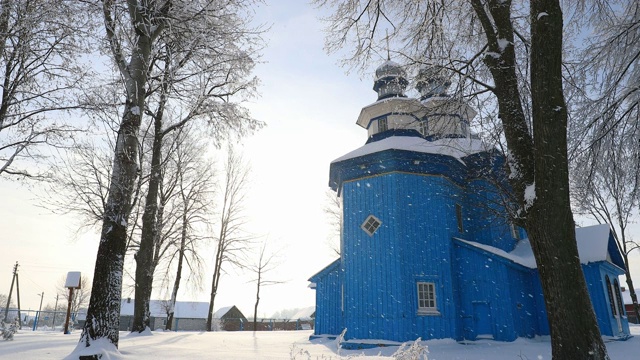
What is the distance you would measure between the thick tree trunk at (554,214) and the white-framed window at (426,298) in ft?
29.3

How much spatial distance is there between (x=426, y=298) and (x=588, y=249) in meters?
7.62

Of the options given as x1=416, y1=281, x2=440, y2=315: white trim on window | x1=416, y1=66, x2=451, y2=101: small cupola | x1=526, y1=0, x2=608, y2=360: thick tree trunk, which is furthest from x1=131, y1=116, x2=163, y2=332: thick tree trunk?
x1=526, y1=0, x2=608, y2=360: thick tree trunk

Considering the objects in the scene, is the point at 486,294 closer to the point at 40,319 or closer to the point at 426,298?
the point at 426,298

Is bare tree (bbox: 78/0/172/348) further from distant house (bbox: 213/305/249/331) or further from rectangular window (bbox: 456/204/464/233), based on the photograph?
distant house (bbox: 213/305/249/331)

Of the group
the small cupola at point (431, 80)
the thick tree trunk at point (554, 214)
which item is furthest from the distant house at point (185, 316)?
the thick tree trunk at point (554, 214)

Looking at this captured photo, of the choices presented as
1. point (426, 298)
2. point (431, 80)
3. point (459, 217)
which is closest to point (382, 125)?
point (459, 217)

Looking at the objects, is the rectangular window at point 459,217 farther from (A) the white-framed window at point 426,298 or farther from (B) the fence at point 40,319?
(B) the fence at point 40,319

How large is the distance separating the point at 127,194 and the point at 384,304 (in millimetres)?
9794

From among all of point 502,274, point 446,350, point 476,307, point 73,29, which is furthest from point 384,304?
point 73,29

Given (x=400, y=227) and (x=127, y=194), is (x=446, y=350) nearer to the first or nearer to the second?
(x=400, y=227)

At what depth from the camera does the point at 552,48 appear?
5.30 m

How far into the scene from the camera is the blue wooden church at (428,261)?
44.0ft

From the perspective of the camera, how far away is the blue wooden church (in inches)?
528

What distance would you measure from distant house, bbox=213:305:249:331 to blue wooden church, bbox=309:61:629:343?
33.6 m
